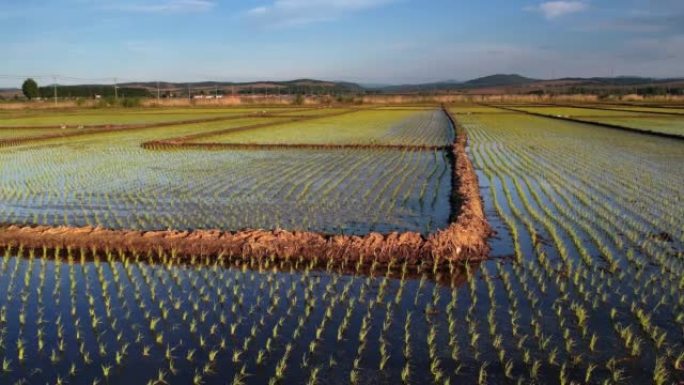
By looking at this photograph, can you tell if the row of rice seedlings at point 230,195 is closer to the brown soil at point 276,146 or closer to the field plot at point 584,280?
the field plot at point 584,280

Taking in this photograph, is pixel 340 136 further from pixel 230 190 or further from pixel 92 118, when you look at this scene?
pixel 92 118

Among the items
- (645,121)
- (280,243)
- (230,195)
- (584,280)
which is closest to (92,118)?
(230,195)

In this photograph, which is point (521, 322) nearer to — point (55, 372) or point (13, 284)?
point (55, 372)

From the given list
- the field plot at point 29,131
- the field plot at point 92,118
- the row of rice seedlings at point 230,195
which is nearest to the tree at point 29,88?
the field plot at point 92,118

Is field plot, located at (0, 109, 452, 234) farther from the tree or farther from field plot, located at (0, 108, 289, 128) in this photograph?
the tree

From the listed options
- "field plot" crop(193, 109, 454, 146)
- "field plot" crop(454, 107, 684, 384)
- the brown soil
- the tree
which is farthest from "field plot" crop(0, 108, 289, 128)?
the tree

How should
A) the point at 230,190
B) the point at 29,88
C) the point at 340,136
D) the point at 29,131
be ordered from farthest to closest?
the point at 29,88, the point at 29,131, the point at 340,136, the point at 230,190
